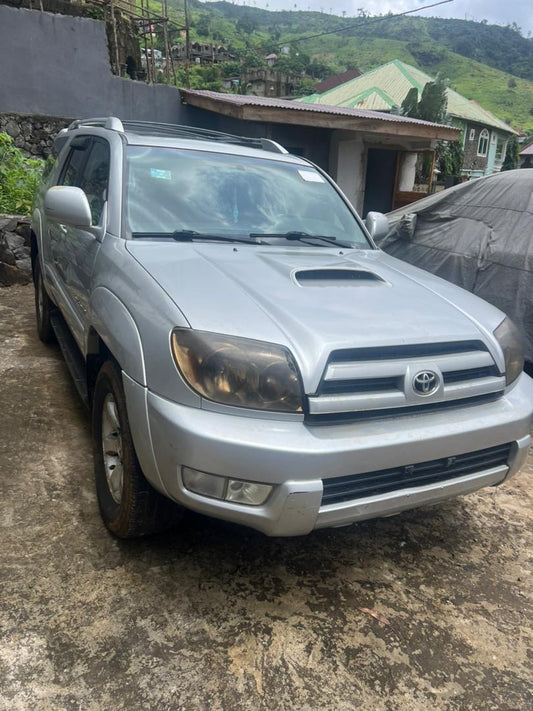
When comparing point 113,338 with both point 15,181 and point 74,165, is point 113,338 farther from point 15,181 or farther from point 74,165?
point 15,181

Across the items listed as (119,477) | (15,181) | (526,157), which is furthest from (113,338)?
(526,157)

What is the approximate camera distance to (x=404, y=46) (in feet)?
323

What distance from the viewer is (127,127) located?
3.66 metres

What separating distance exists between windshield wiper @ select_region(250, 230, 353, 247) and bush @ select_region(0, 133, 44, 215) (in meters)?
5.91

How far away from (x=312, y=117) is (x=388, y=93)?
30816mm

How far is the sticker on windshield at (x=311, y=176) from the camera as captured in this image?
3.54 meters

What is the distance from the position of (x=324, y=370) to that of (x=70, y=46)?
12074mm

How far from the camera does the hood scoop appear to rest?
7.97ft

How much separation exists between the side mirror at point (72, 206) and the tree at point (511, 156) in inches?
1685

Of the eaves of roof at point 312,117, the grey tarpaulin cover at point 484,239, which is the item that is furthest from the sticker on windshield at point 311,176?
the eaves of roof at point 312,117

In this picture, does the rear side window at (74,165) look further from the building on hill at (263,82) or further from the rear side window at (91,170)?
the building on hill at (263,82)

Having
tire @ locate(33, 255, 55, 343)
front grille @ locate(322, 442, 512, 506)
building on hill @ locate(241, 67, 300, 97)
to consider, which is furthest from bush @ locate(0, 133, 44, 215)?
building on hill @ locate(241, 67, 300, 97)

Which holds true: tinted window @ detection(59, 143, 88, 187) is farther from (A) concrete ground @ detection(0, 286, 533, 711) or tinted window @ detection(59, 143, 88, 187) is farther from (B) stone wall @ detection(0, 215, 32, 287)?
(B) stone wall @ detection(0, 215, 32, 287)

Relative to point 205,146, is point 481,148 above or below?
below
